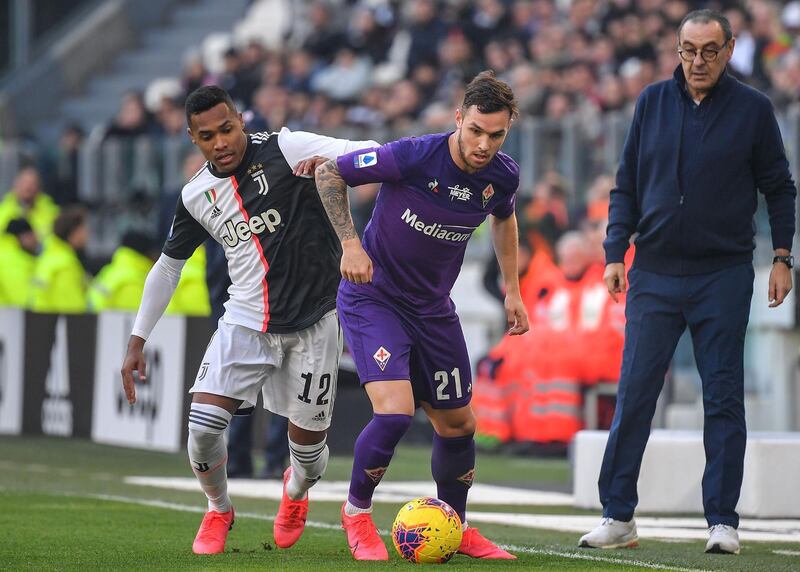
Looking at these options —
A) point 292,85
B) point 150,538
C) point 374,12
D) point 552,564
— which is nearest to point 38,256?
point 292,85

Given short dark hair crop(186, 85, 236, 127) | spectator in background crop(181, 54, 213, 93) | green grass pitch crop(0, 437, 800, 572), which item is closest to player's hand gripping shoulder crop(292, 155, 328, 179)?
short dark hair crop(186, 85, 236, 127)

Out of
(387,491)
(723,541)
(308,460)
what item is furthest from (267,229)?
(387,491)

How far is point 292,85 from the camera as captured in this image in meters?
24.2

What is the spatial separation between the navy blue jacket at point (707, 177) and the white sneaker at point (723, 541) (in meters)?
1.17

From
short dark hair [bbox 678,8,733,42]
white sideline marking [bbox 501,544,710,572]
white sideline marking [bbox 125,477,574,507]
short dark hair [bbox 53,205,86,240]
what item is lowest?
white sideline marking [bbox 125,477,574,507]

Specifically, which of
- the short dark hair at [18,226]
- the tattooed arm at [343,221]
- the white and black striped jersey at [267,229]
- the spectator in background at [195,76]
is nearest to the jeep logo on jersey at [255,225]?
the white and black striped jersey at [267,229]

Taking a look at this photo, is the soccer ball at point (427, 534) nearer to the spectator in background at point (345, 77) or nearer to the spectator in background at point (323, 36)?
the spectator in background at point (345, 77)

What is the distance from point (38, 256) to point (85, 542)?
12.0m

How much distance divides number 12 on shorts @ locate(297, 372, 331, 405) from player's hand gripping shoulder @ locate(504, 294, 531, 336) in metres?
0.84

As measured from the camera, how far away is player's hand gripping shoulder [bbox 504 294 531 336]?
7996mm

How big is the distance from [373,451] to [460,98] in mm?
12732

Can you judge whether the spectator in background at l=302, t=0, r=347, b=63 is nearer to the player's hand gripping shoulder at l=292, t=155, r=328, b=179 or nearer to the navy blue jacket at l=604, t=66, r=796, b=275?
the navy blue jacket at l=604, t=66, r=796, b=275

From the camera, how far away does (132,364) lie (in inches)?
319

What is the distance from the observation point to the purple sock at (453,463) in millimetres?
8016
